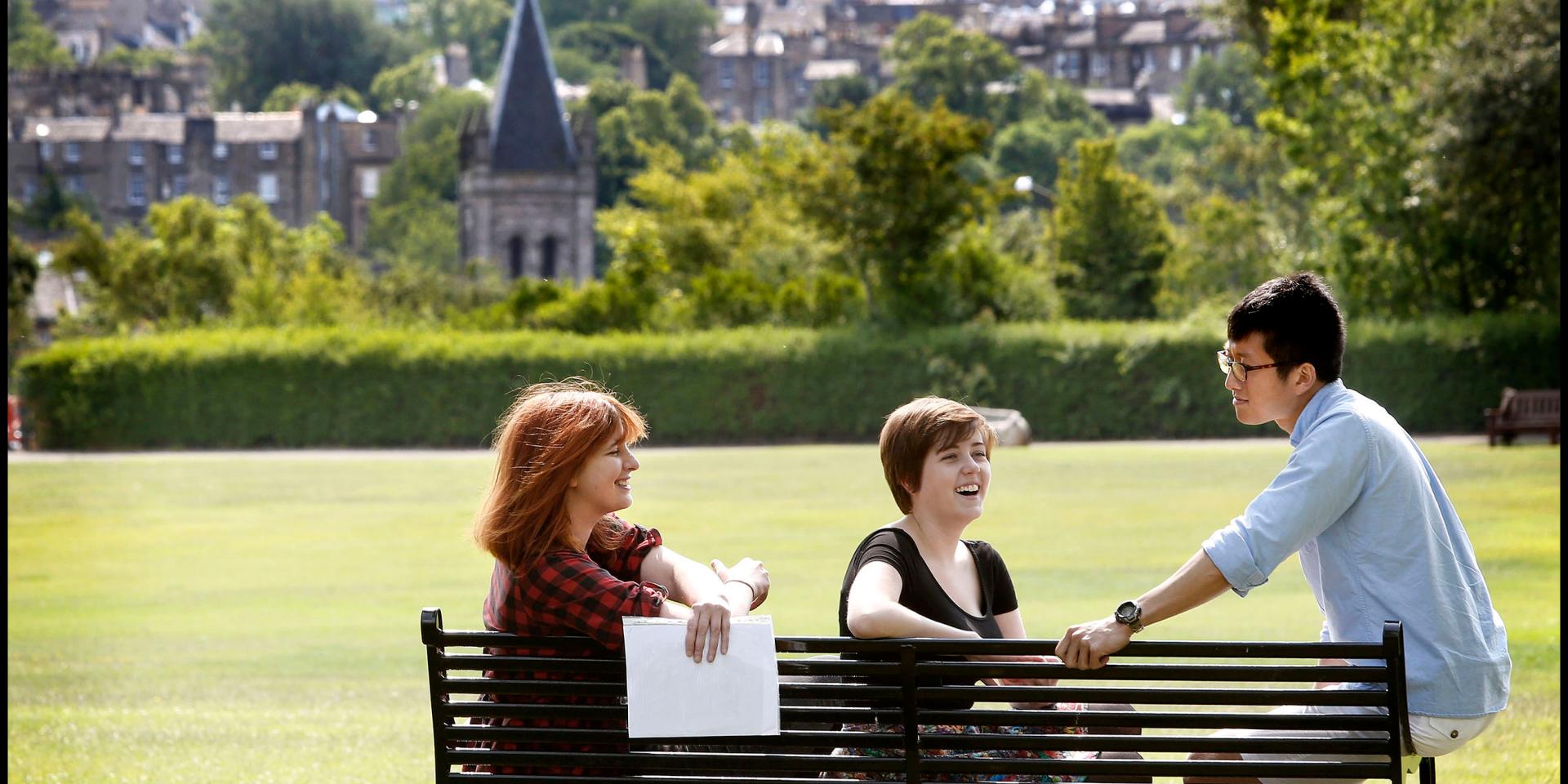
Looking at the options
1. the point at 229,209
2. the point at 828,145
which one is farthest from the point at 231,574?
the point at 229,209

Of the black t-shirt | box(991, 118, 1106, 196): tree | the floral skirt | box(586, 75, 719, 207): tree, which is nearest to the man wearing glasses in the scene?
the floral skirt

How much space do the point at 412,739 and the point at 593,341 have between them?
36.2m

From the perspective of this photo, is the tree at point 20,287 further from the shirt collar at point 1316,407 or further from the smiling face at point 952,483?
the shirt collar at point 1316,407

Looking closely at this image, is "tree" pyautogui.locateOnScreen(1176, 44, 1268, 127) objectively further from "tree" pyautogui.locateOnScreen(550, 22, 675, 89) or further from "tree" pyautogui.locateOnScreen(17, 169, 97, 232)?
"tree" pyautogui.locateOnScreen(17, 169, 97, 232)

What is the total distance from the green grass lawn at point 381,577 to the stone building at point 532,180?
69.9 m

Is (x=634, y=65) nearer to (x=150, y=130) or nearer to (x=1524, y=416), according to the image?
(x=150, y=130)

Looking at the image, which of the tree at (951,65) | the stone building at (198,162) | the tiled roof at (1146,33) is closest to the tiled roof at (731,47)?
the tiled roof at (1146,33)

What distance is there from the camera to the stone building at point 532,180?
10119 centimetres

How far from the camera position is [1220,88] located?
131 metres

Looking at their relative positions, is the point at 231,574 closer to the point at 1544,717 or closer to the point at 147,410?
the point at 1544,717

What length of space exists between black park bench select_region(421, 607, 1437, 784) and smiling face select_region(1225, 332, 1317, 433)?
56 cm

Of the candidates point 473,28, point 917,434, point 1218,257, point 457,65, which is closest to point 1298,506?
point 917,434

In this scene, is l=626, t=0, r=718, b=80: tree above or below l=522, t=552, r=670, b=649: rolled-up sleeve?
above

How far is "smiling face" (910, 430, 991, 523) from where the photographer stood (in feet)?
13.4
